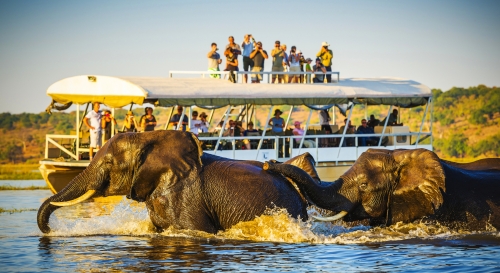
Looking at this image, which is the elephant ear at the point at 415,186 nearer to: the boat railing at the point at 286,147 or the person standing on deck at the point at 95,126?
the boat railing at the point at 286,147

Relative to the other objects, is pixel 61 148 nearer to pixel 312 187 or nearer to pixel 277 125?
pixel 277 125

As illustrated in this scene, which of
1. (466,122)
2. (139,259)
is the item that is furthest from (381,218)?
(466,122)

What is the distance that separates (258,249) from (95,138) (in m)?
13.8

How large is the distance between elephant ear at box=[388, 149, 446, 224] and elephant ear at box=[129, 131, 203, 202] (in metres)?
2.60

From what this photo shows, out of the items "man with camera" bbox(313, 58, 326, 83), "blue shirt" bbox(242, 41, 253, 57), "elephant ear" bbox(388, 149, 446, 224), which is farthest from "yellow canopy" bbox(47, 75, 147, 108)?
"elephant ear" bbox(388, 149, 446, 224)

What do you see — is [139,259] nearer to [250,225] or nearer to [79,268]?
[79,268]

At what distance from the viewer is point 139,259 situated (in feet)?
37.2

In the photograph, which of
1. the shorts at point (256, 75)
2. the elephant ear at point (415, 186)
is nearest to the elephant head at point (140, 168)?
the elephant ear at point (415, 186)

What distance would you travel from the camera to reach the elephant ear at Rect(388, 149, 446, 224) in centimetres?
1212

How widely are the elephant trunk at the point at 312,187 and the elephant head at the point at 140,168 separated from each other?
1.23 m

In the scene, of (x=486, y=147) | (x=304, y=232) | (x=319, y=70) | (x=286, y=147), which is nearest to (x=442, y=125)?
(x=486, y=147)

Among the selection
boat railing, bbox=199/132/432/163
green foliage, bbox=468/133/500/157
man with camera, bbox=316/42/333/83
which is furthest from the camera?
green foliage, bbox=468/133/500/157

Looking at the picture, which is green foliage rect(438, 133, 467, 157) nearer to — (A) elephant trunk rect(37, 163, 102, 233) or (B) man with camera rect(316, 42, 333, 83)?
(B) man with camera rect(316, 42, 333, 83)

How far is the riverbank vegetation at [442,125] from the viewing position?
69.0 m
